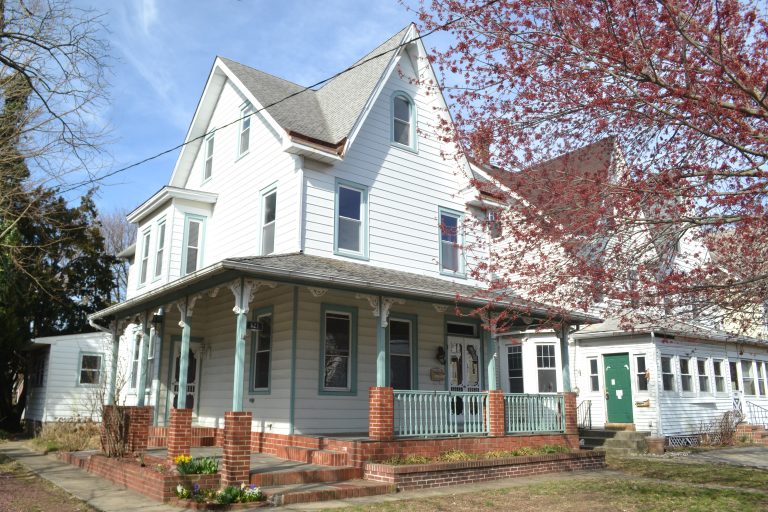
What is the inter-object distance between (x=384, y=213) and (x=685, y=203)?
28.4ft

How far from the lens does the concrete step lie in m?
10.4

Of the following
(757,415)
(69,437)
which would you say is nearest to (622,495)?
(69,437)

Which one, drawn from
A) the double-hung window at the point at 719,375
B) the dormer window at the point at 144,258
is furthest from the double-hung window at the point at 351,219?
the double-hung window at the point at 719,375

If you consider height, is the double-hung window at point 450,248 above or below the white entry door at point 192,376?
above

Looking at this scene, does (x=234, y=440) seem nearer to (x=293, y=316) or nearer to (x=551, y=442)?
(x=293, y=316)

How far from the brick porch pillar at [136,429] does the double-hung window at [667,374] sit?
16147 millimetres

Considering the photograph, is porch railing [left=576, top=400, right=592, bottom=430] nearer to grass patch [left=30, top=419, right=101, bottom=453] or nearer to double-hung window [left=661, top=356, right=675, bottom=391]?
double-hung window [left=661, top=356, right=675, bottom=391]

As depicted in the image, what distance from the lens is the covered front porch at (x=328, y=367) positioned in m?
11.8

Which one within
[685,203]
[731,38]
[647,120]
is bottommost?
[685,203]

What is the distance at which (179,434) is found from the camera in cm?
1095

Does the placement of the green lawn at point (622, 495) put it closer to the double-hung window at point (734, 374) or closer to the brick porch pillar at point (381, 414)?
the brick porch pillar at point (381, 414)

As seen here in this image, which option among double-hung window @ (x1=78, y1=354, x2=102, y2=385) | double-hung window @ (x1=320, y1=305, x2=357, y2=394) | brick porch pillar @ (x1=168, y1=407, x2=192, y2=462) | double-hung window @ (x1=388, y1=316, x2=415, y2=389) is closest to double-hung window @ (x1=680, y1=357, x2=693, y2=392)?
double-hung window @ (x1=388, y1=316, x2=415, y2=389)

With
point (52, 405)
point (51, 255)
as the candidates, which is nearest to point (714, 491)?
point (52, 405)

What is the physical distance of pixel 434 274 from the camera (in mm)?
17031
